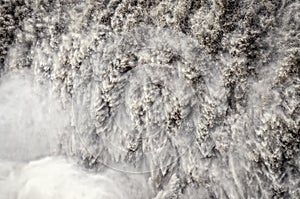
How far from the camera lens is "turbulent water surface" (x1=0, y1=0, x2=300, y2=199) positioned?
163 cm

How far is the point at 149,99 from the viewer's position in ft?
5.67

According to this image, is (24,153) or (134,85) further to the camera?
(24,153)

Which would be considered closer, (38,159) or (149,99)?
(149,99)

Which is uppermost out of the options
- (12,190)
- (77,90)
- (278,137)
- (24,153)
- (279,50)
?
(279,50)

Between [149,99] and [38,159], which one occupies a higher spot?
[149,99]

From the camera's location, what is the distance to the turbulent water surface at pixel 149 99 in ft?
5.33

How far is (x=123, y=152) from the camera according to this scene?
179cm

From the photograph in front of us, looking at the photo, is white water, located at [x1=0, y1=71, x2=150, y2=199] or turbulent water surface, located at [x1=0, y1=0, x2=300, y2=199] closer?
turbulent water surface, located at [x1=0, y1=0, x2=300, y2=199]

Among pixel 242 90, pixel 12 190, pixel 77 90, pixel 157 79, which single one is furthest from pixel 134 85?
pixel 12 190

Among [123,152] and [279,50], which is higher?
[279,50]

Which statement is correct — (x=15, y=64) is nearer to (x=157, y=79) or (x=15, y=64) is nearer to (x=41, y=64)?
(x=41, y=64)

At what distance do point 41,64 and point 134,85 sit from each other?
39 centimetres

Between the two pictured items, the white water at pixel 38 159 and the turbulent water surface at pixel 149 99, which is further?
the white water at pixel 38 159

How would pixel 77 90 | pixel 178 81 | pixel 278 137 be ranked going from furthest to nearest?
pixel 77 90
pixel 178 81
pixel 278 137
